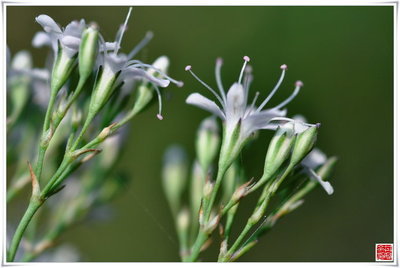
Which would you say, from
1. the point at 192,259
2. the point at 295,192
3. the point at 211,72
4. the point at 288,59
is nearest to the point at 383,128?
the point at 288,59

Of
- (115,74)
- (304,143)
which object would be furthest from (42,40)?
(304,143)

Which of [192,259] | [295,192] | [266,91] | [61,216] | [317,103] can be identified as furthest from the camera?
[317,103]

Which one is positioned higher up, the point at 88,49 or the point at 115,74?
the point at 88,49

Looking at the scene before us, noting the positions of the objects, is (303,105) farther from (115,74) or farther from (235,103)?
(115,74)

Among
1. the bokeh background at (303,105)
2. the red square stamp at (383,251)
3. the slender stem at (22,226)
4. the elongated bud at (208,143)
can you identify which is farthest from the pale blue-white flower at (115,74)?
the bokeh background at (303,105)

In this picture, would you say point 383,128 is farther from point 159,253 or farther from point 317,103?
point 159,253

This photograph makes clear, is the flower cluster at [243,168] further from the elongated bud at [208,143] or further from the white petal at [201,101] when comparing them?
the elongated bud at [208,143]

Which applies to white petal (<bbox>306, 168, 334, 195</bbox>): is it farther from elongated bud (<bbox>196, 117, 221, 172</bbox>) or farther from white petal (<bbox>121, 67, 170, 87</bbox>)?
white petal (<bbox>121, 67, 170, 87</bbox>)
